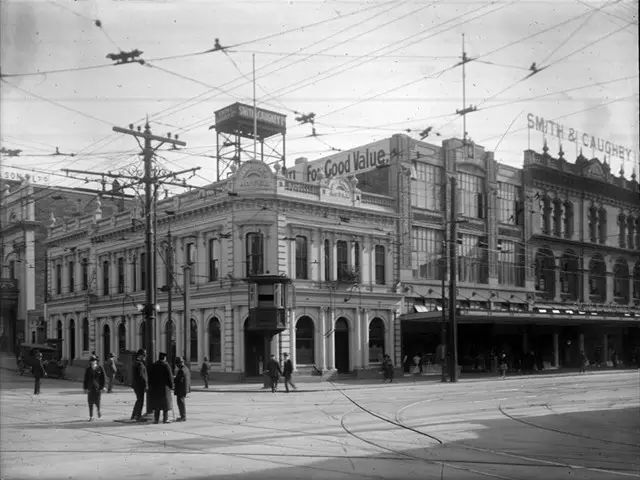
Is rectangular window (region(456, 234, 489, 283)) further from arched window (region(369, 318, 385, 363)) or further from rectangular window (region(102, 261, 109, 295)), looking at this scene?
rectangular window (region(102, 261, 109, 295))

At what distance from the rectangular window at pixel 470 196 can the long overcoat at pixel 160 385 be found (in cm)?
3116

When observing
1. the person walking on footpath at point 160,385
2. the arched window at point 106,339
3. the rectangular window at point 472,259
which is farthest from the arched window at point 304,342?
the person walking on footpath at point 160,385

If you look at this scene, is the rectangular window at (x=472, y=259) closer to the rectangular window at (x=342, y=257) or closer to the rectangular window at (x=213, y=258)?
the rectangular window at (x=342, y=257)

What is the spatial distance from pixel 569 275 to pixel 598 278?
145 inches

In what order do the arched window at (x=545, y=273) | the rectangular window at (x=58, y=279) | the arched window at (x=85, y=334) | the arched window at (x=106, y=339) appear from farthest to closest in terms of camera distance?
the rectangular window at (x=58, y=279), the arched window at (x=85, y=334), the arched window at (x=106, y=339), the arched window at (x=545, y=273)

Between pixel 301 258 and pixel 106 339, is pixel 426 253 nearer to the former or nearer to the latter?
pixel 301 258

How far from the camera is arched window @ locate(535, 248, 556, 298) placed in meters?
46.4

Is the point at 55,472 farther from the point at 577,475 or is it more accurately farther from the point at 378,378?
the point at 378,378

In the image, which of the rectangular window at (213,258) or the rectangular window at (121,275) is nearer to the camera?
the rectangular window at (213,258)

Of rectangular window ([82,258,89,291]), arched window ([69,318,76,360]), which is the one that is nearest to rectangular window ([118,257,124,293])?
rectangular window ([82,258,89,291])

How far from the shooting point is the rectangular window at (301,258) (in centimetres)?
3847

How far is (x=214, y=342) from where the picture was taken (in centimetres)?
3931

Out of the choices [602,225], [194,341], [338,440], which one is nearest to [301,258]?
[194,341]

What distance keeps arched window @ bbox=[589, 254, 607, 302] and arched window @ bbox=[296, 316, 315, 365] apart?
15.1 m
